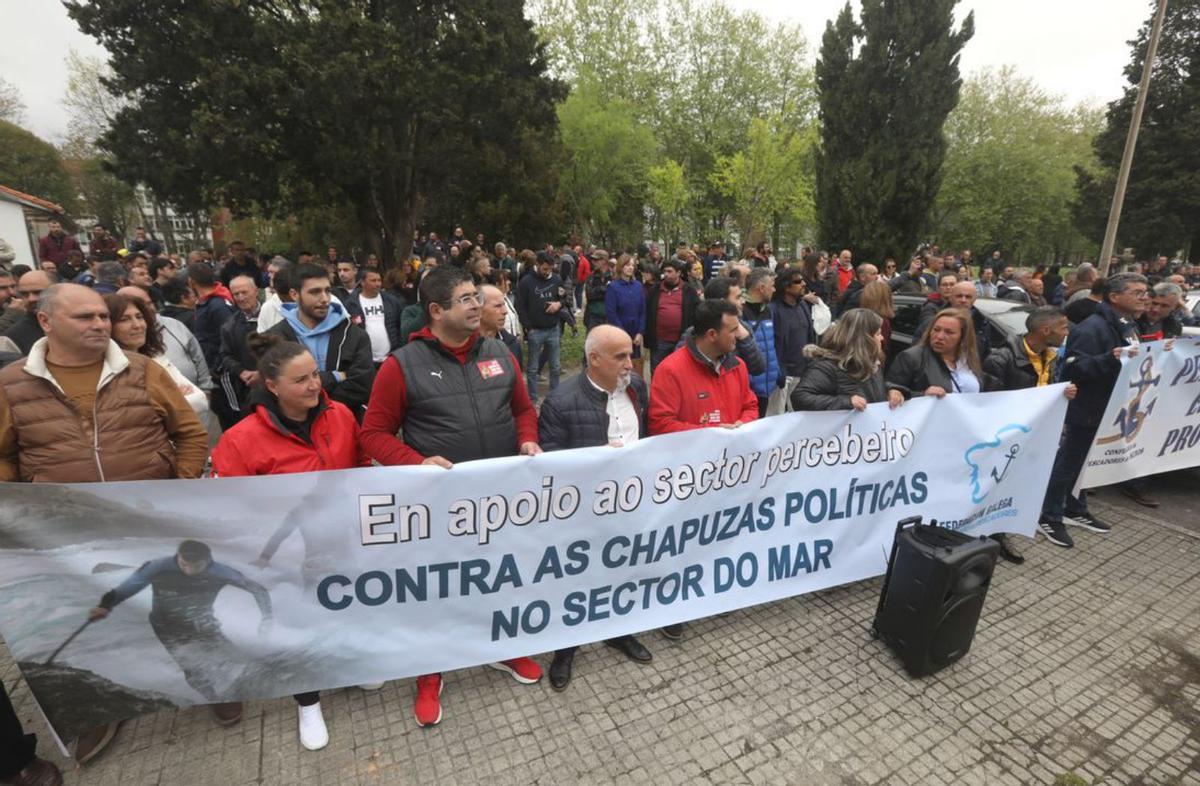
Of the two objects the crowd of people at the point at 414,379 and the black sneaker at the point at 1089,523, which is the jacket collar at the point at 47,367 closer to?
the crowd of people at the point at 414,379

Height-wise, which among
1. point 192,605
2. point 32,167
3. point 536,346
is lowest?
point 192,605

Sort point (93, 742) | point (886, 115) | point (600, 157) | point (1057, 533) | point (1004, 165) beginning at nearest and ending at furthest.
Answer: point (93, 742) < point (1057, 533) < point (886, 115) < point (600, 157) < point (1004, 165)

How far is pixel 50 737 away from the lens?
2.76 metres

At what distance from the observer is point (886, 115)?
23.7 metres

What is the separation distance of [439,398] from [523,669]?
152 centimetres

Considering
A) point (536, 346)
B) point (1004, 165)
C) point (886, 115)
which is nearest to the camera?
point (536, 346)

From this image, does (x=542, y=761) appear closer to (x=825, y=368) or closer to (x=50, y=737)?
(x=50, y=737)

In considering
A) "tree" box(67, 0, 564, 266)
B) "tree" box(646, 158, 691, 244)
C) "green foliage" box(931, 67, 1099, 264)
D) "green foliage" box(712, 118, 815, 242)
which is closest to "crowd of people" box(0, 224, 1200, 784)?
"tree" box(67, 0, 564, 266)

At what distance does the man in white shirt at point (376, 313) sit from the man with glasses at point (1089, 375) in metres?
6.13

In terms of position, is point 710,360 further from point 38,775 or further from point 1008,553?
point 38,775

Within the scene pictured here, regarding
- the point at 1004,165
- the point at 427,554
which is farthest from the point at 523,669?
the point at 1004,165

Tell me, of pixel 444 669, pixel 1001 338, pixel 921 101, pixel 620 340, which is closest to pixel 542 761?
pixel 444 669

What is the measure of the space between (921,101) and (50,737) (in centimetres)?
2837

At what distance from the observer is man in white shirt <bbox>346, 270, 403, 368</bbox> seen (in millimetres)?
6238
